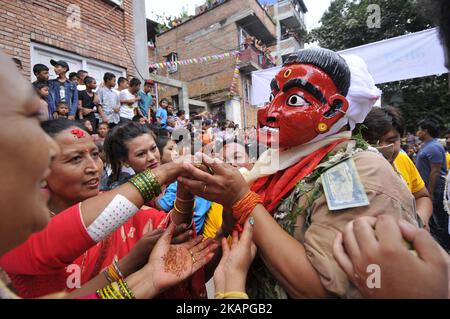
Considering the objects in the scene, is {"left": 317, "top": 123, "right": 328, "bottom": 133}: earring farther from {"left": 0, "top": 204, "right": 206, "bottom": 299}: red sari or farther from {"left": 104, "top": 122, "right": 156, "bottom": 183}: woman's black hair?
{"left": 104, "top": 122, "right": 156, "bottom": 183}: woman's black hair

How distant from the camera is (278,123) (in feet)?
4.66

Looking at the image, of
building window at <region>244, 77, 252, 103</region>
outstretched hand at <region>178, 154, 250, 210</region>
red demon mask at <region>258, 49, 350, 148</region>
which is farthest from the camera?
building window at <region>244, 77, 252, 103</region>

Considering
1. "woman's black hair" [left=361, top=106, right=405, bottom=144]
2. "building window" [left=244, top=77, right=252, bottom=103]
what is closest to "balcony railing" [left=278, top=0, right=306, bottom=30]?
"building window" [left=244, top=77, right=252, bottom=103]

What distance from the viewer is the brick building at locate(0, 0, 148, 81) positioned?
6.20 m

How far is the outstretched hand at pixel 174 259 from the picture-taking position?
4.08ft

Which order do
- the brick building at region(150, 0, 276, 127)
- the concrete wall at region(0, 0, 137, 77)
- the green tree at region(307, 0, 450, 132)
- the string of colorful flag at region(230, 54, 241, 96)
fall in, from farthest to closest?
1. the brick building at region(150, 0, 276, 127)
2. the string of colorful flag at region(230, 54, 241, 96)
3. the green tree at region(307, 0, 450, 132)
4. the concrete wall at region(0, 0, 137, 77)

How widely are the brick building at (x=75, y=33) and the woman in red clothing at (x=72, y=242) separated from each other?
5061mm

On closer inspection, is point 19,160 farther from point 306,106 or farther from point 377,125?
point 377,125

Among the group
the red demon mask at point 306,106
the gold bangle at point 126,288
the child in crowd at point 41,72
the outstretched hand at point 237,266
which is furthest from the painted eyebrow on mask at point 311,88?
the child in crowd at point 41,72

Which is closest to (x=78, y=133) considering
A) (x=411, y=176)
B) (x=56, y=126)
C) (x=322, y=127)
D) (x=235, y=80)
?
(x=56, y=126)

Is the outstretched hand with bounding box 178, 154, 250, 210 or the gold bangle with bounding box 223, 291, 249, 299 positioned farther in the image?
the outstretched hand with bounding box 178, 154, 250, 210

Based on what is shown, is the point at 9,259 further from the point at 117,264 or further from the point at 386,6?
the point at 386,6

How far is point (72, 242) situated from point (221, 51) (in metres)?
19.6

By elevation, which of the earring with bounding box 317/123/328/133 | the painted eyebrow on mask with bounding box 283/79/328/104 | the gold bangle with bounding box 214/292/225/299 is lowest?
the gold bangle with bounding box 214/292/225/299
